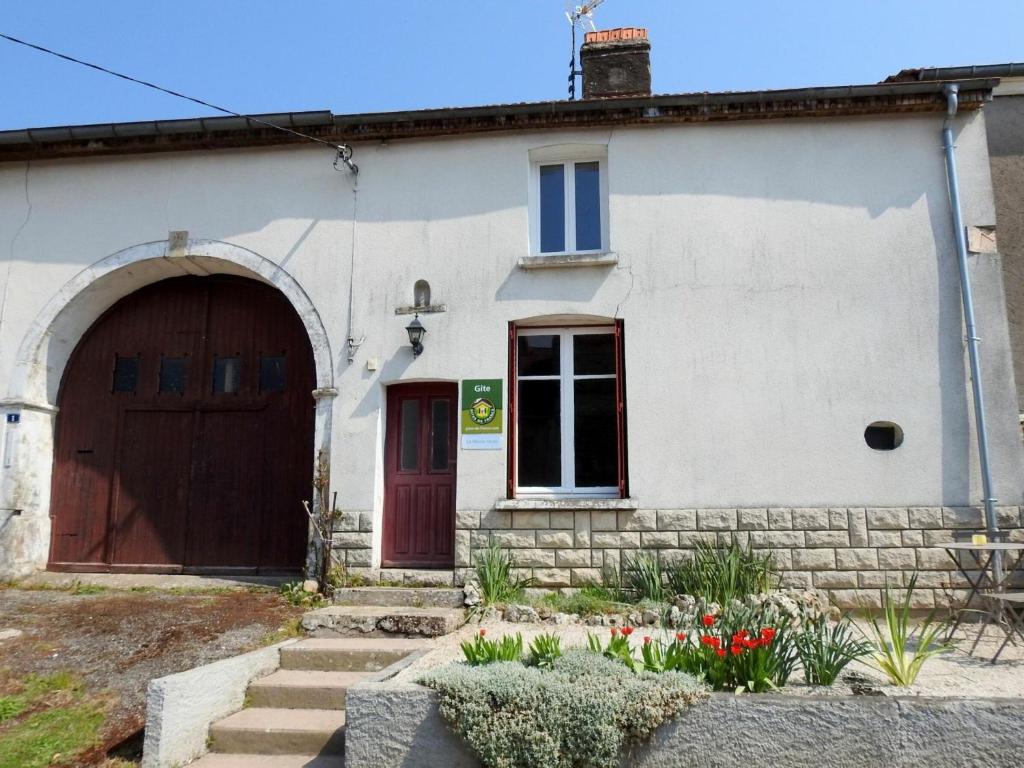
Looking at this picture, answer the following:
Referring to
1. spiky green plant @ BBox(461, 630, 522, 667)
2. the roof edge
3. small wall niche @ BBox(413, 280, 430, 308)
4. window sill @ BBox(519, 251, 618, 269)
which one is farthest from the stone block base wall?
the roof edge

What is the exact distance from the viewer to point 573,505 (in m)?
7.45

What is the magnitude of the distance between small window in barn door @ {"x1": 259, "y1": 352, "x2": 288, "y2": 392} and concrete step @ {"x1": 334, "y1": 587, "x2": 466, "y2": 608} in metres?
3.02

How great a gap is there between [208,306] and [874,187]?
8.23 metres

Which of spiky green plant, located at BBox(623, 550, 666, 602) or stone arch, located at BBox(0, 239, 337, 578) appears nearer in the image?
spiky green plant, located at BBox(623, 550, 666, 602)

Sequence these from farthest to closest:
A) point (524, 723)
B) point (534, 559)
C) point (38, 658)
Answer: point (534, 559) < point (38, 658) < point (524, 723)

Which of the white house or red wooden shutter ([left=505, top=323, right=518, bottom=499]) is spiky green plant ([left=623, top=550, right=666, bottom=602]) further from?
red wooden shutter ([left=505, top=323, right=518, bottom=499])

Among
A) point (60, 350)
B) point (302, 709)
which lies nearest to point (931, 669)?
point (302, 709)

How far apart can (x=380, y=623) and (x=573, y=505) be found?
230 cm

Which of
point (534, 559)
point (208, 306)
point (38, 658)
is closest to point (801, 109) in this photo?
point (534, 559)

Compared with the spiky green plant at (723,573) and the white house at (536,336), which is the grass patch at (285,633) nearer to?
the white house at (536,336)

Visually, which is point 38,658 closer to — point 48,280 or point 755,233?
point 48,280

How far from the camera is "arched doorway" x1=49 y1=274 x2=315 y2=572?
29.1ft

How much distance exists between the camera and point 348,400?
26.2ft

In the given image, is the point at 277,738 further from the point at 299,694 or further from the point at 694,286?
Result: the point at 694,286
